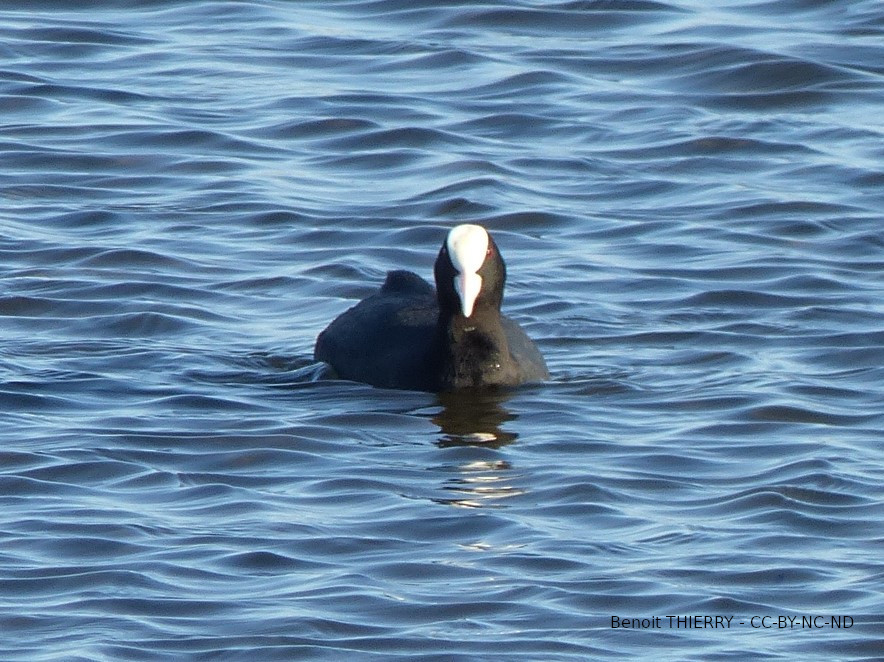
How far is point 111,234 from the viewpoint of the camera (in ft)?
35.9

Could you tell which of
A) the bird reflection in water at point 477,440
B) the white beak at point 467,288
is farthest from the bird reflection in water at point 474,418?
the white beak at point 467,288

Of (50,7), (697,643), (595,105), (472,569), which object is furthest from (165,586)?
(50,7)

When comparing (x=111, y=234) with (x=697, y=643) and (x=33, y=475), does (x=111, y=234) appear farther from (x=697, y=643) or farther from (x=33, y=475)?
(x=697, y=643)

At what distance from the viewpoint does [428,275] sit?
10.8 m

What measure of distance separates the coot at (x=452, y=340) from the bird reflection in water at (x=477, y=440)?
11 cm

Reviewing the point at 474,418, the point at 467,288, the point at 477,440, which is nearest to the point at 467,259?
the point at 467,288

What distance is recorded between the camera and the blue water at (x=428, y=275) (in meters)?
6.40

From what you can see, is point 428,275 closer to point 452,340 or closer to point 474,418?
point 452,340

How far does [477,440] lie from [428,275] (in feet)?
8.53

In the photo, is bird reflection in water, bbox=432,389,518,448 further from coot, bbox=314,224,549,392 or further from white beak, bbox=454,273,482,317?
white beak, bbox=454,273,482,317

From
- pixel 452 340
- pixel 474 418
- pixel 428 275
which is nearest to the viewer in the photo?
pixel 474 418

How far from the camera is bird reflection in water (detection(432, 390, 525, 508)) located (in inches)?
296

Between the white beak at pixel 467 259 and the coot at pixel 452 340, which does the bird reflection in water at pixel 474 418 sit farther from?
the white beak at pixel 467 259

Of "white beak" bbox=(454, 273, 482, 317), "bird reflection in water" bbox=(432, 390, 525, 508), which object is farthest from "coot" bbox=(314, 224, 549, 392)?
"bird reflection in water" bbox=(432, 390, 525, 508)
